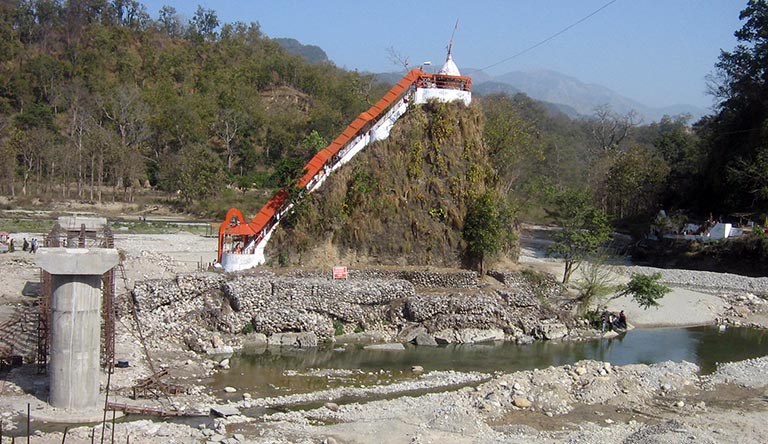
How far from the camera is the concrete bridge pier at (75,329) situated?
2009cm

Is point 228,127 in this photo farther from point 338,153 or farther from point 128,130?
point 338,153

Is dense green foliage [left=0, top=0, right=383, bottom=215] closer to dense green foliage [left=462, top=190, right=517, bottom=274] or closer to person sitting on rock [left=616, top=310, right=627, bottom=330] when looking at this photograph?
dense green foliage [left=462, top=190, right=517, bottom=274]

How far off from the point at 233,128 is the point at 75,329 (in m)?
62.6

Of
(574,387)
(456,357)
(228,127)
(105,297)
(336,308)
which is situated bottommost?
(456,357)

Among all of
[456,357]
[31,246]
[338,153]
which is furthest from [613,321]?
[31,246]

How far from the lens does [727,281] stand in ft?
156

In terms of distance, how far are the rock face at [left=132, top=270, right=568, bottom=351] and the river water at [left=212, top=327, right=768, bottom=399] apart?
1.08 metres

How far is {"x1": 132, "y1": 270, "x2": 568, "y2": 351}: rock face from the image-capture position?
29844mm

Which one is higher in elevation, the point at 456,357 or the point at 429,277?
the point at 429,277

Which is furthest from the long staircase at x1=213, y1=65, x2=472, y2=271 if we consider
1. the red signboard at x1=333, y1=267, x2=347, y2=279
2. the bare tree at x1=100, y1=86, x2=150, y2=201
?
the bare tree at x1=100, y1=86, x2=150, y2=201

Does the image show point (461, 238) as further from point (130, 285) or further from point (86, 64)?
point (86, 64)

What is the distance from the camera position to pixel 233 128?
80938 mm

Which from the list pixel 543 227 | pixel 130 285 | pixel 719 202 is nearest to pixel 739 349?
pixel 130 285

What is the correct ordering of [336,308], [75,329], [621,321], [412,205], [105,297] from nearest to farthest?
[75,329], [105,297], [336,308], [621,321], [412,205]
